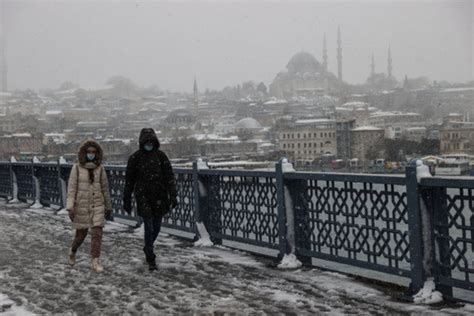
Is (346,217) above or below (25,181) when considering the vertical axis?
above

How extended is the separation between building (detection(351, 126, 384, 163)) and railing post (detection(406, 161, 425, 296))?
57873 millimetres

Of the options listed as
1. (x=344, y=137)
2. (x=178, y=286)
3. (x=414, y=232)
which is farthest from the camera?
(x=344, y=137)

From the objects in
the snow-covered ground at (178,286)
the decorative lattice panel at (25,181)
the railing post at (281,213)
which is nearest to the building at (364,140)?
the decorative lattice panel at (25,181)

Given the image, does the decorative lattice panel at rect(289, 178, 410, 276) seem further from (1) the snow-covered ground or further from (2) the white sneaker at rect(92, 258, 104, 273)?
(2) the white sneaker at rect(92, 258, 104, 273)

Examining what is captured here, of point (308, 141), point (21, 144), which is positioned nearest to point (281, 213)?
point (21, 144)

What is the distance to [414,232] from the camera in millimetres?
5465

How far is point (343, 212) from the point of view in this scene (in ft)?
21.1

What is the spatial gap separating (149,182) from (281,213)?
155cm

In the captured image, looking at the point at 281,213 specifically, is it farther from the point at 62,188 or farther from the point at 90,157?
the point at 62,188

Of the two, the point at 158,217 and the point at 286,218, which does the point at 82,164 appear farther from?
the point at 286,218

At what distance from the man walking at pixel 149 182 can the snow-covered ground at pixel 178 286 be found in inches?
25.2

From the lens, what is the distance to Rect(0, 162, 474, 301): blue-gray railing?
17.5 ft

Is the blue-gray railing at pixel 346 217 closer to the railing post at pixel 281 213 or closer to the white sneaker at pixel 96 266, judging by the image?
the railing post at pixel 281 213

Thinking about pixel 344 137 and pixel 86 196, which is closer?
pixel 86 196
